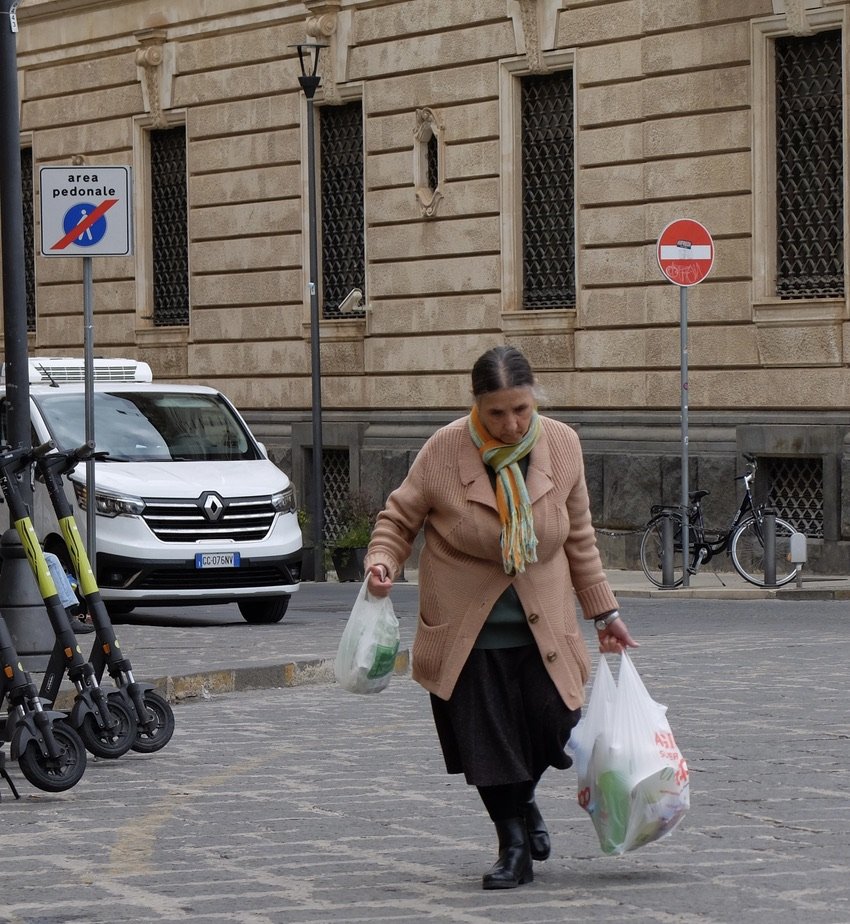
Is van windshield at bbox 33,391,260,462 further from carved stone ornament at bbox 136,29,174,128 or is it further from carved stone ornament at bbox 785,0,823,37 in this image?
carved stone ornament at bbox 136,29,174,128

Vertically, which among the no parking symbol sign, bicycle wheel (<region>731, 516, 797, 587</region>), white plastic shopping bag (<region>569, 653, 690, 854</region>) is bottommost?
bicycle wheel (<region>731, 516, 797, 587</region>)

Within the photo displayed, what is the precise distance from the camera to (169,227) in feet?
107

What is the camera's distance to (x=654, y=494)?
24109 mm

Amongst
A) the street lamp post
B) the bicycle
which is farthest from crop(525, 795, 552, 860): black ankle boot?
the street lamp post

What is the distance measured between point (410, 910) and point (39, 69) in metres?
29.7

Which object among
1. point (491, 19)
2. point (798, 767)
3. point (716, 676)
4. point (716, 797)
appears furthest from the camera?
point (491, 19)

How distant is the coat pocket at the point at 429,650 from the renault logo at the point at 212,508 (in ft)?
34.1

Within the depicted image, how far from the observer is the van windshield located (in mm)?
18281

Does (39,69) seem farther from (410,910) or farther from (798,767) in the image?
(410,910)

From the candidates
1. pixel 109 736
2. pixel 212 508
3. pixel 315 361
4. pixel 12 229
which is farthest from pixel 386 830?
pixel 315 361

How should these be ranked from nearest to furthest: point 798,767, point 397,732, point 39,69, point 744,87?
point 798,767 < point 397,732 < point 744,87 < point 39,69

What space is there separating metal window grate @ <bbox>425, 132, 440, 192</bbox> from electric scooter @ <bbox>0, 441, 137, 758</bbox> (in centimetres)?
1828

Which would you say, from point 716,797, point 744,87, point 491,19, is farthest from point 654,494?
point 716,797

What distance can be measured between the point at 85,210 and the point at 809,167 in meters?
10.8
